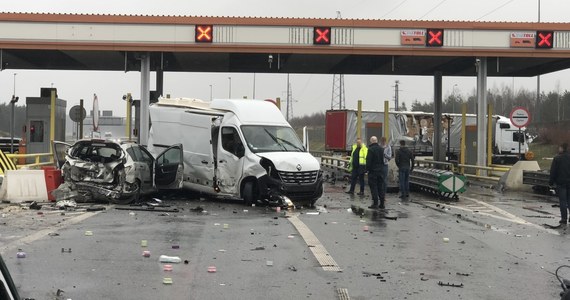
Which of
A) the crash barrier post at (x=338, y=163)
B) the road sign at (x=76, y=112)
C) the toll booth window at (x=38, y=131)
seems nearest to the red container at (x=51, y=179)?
the road sign at (x=76, y=112)

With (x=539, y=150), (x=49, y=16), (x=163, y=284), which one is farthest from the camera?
→ (x=539, y=150)

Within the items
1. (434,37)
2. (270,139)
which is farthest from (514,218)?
(434,37)

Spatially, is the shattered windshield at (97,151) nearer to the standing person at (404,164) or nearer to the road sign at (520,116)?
the standing person at (404,164)

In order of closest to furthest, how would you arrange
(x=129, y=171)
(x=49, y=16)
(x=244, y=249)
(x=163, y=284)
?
(x=163, y=284), (x=244, y=249), (x=129, y=171), (x=49, y=16)

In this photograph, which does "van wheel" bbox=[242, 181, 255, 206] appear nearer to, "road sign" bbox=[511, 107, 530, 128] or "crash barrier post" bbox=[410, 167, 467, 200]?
"crash barrier post" bbox=[410, 167, 467, 200]

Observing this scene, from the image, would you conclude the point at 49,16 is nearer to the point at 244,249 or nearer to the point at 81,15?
the point at 81,15

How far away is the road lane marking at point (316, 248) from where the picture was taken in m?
7.66

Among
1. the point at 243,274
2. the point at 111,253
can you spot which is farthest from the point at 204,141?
the point at 243,274

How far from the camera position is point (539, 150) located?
169 feet

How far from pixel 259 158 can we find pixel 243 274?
7560mm

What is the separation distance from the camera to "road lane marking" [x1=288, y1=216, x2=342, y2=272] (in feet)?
25.1

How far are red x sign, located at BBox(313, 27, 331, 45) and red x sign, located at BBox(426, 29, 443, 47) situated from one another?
3693mm

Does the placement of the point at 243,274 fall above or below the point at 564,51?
below

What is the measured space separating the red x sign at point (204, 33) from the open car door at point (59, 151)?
7.61m
